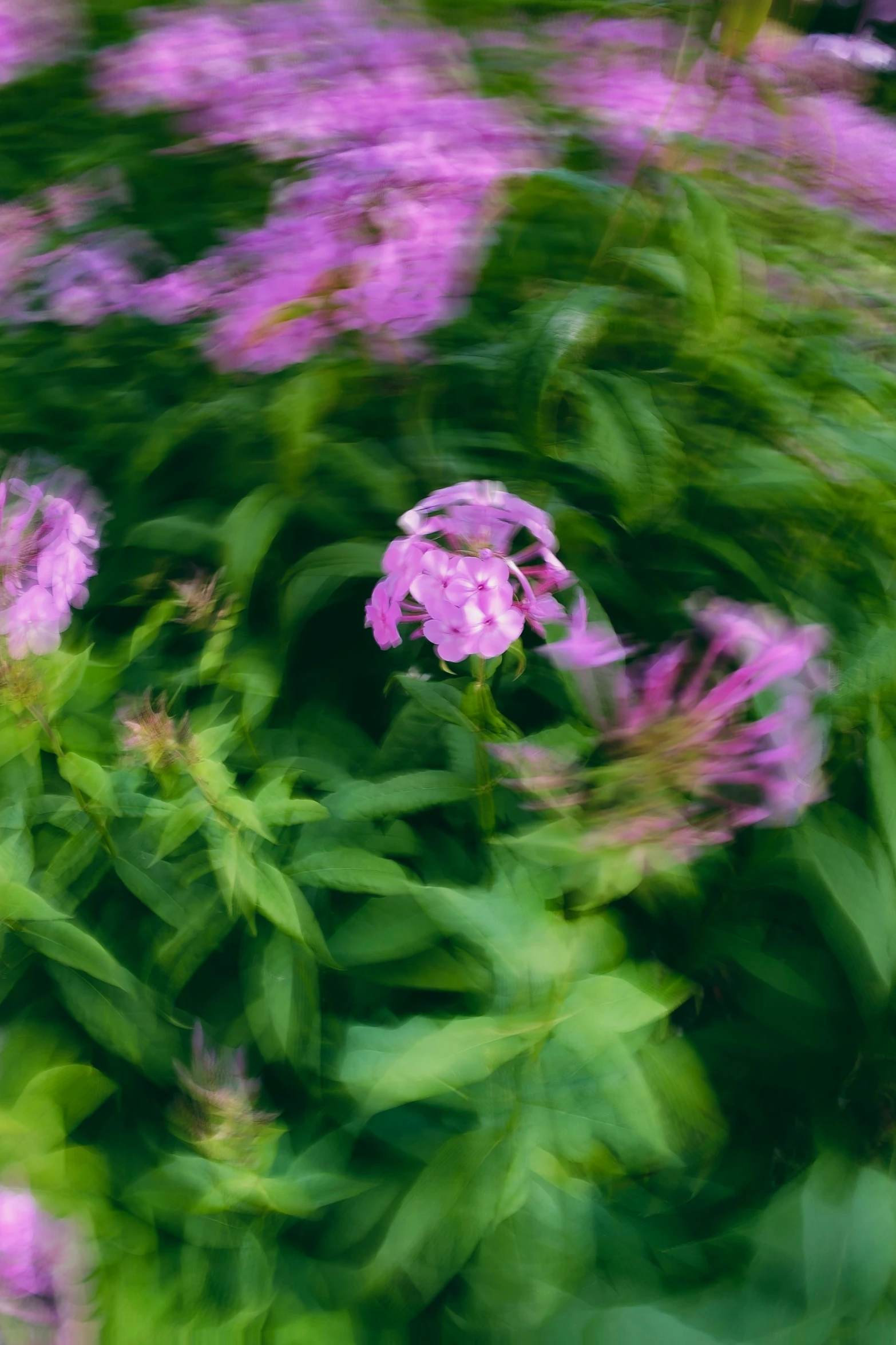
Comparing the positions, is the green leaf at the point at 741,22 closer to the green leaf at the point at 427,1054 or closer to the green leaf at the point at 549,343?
the green leaf at the point at 549,343

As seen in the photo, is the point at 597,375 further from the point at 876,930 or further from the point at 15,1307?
the point at 15,1307

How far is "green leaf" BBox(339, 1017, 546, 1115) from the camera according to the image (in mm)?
542

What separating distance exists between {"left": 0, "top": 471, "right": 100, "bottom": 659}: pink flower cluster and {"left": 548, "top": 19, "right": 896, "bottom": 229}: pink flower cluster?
50 centimetres

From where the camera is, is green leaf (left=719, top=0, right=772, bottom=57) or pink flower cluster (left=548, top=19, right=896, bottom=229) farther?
pink flower cluster (left=548, top=19, right=896, bottom=229)

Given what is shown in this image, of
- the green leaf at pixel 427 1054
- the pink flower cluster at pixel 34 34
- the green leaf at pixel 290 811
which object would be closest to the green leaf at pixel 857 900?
the green leaf at pixel 427 1054

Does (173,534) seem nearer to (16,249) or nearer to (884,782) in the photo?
(16,249)

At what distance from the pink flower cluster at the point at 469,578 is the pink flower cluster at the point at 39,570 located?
0.21 m

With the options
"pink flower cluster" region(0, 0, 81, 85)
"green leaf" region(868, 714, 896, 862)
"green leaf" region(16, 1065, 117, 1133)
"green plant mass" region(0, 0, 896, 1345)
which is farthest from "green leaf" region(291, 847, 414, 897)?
"pink flower cluster" region(0, 0, 81, 85)

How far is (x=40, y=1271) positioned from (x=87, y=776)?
302 millimetres

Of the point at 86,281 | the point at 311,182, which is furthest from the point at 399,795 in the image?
the point at 86,281

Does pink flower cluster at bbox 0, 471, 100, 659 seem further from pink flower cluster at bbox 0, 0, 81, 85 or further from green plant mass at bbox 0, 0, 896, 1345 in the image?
pink flower cluster at bbox 0, 0, 81, 85

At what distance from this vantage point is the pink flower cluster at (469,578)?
52 centimetres

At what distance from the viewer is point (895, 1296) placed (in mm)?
596

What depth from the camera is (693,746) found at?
0.51m
